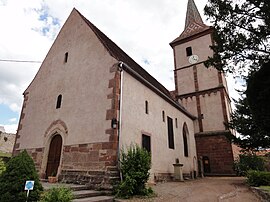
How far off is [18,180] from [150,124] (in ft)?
21.9

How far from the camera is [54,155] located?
30.6ft

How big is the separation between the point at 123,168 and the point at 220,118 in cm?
1334

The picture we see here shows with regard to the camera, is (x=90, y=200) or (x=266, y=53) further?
(x=266, y=53)

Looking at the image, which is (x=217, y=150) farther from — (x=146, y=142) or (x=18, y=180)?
(x=18, y=180)

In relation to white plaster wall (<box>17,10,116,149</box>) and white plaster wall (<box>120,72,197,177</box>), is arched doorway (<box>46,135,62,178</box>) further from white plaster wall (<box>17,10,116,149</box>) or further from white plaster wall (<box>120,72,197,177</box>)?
white plaster wall (<box>120,72,197,177</box>)

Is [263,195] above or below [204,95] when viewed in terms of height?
below

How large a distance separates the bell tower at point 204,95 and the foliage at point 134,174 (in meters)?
11.3

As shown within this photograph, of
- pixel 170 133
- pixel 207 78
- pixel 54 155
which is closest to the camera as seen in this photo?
pixel 54 155

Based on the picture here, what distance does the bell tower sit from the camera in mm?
16422

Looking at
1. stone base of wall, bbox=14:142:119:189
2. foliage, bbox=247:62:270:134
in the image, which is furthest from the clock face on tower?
stone base of wall, bbox=14:142:119:189

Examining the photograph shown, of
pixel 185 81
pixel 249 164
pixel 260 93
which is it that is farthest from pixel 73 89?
pixel 185 81

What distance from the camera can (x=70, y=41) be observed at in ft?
37.6

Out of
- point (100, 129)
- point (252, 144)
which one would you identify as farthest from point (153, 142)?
point (252, 144)

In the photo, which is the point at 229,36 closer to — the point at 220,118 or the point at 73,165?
the point at 73,165
